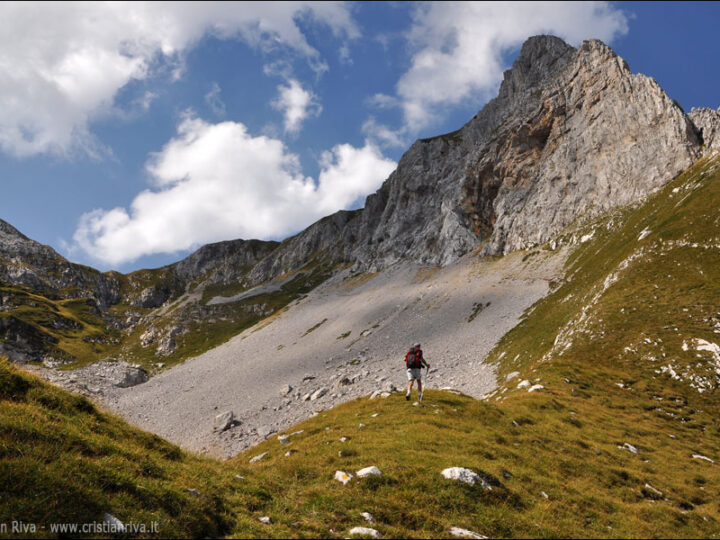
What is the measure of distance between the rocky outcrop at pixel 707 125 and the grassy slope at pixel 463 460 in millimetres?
72864

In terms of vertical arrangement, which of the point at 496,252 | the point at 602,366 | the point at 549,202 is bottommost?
the point at 602,366

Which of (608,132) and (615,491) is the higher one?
(608,132)

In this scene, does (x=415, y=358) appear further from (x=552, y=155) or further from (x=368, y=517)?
(x=552, y=155)

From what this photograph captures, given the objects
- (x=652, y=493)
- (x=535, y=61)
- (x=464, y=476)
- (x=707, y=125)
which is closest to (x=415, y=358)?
(x=464, y=476)

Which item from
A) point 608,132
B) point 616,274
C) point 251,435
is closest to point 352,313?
point 251,435

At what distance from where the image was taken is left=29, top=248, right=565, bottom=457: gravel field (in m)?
48.9

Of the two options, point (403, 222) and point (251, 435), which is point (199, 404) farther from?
point (403, 222)

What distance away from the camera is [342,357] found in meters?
74.4

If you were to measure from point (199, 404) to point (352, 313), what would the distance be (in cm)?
5437

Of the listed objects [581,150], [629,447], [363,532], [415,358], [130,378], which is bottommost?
[363,532]

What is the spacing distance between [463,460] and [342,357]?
6260 cm

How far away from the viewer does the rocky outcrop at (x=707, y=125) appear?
8088 centimetres

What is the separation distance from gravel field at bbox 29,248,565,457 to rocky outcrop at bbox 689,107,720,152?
133ft

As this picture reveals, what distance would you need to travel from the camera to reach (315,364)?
76.0 metres
